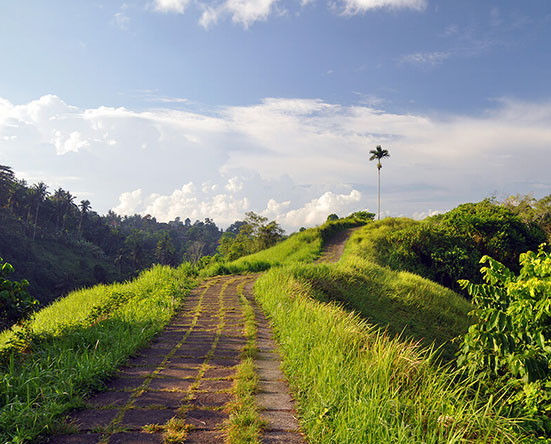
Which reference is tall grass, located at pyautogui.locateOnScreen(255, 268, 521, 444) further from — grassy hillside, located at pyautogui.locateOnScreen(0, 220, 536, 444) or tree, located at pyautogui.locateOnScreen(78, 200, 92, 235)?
tree, located at pyautogui.locateOnScreen(78, 200, 92, 235)

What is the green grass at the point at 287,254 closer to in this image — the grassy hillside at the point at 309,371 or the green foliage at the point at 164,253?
the grassy hillside at the point at 309,371

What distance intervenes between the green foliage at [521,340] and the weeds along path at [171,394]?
2.57 meters

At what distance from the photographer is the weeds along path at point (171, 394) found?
2.79 meters

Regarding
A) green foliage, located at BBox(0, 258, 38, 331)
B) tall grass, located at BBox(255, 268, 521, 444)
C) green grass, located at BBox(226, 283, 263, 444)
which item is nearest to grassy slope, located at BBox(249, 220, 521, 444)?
tall grass, located at BBox(255, 268, 521, 444)

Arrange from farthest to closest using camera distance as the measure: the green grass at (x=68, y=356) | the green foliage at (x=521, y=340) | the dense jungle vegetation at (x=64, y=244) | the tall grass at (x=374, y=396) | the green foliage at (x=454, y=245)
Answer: the dense jungle vegetation at (x=64, y=244) < the green foliage at (x=454, y=245) < the green foliage at (x=521, y=340) < the green grass at (x=68, y=356) < the tall grass at (x=374, y=396)

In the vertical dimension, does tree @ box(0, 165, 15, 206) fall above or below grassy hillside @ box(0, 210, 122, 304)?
above

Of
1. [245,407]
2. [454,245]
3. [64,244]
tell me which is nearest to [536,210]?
[454,245]

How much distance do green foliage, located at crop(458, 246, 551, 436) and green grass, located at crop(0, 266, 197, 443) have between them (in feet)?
12.5

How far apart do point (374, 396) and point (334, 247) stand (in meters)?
18.6

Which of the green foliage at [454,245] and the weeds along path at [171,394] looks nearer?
the weeds along path at [171,394]

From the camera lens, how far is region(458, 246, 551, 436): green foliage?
3.22 metres

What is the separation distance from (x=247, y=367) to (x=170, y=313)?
306 centimetres

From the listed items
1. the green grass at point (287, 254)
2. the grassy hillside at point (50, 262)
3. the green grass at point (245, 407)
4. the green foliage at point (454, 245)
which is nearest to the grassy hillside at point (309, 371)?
the green grass at point (245, 407)

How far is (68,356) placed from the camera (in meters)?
4.07
